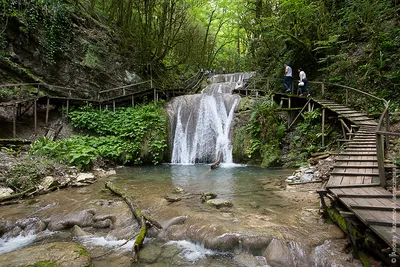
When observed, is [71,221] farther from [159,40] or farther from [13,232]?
[159,40]

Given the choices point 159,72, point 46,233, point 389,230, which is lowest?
point 46,233

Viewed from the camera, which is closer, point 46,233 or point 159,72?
point 46,233

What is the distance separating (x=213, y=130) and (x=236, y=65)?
1774cm

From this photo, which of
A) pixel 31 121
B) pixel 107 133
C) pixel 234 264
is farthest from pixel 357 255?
pixel 31 121

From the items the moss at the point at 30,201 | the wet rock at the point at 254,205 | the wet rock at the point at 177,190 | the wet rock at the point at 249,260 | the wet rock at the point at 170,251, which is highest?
the wet rock at the point at 254,205

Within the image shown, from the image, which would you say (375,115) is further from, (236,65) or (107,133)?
(236,65)

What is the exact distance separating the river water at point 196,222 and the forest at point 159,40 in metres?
8.34

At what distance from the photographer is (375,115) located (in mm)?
9734

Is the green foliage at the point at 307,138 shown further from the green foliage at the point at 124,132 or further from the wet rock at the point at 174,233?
the wet rock at the point at 174,233

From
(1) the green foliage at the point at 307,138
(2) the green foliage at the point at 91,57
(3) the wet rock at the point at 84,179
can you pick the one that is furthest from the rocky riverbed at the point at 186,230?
(2) the green foliage at the point at 91,57

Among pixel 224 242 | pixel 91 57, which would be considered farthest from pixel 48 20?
pixel 224 242

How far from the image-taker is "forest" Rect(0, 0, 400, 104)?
37.1ft

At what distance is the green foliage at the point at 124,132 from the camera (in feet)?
38.2

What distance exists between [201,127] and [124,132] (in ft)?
14.6
